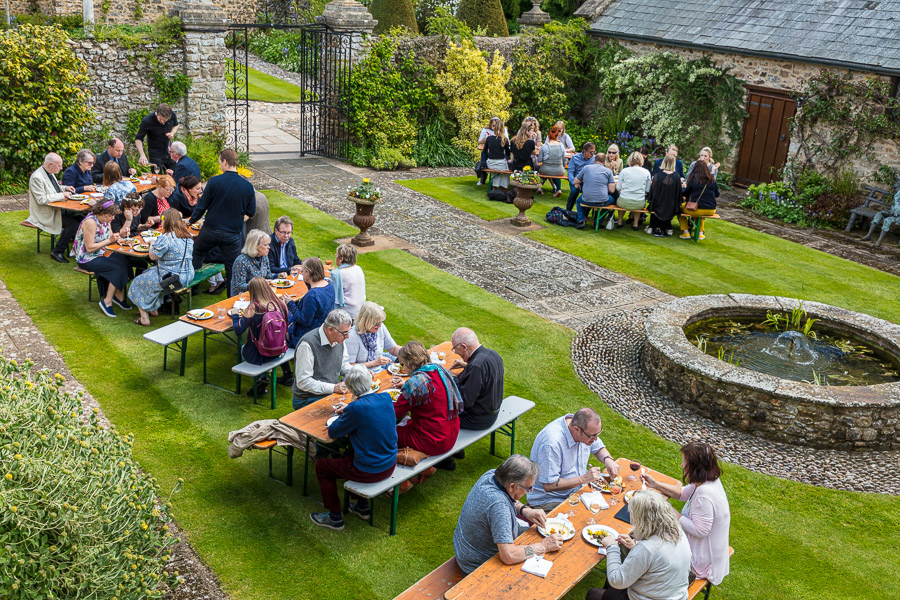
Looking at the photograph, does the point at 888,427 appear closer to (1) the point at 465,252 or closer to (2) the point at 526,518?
(2) the point at 526,518

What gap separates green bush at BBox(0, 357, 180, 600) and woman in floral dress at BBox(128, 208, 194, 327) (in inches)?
166

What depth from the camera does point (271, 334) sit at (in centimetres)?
779

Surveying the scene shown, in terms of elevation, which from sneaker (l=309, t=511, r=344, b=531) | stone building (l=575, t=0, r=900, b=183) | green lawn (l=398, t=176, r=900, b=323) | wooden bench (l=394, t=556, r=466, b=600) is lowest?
sneaker (l=309, t=511, r=344, b=531)

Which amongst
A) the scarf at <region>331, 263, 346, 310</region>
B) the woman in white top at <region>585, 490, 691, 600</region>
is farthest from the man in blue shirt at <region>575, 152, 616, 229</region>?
the woman in white top at <region>585, 490, 691, 600</region>

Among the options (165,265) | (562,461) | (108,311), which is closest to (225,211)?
(165,265)

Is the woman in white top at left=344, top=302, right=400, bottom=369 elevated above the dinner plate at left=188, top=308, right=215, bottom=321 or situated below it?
above

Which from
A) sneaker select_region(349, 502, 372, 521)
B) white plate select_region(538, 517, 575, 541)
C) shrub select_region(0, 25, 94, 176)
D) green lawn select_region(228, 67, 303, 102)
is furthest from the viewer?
green lawn select_region(228, 67, 303, 102)

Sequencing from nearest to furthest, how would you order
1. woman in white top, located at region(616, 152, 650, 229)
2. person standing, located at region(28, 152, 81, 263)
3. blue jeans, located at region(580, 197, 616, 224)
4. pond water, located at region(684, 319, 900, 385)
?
pond water, located at region(684, 319, 900, 385) < person standing, located at region(28, 152, 81, 263) < woman in white top, located at region(616, 152, 650, 229) < blue jeans, located at region(580, 197, 616, 224)

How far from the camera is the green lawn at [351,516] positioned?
6.11 metres

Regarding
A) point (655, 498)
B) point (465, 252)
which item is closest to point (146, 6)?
point (465, 252)

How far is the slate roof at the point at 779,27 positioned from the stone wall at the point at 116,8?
567 inches

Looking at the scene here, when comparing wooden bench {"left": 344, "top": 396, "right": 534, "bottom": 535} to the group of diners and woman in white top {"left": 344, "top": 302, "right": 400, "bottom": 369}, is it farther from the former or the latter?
woman in white top {"left": 344, "top": 302, "right": 400, "bottom": 369}

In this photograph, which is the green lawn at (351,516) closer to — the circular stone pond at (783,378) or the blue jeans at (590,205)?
the circular stone pond at (783,378)

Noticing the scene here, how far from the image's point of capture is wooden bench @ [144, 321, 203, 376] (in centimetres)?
832
